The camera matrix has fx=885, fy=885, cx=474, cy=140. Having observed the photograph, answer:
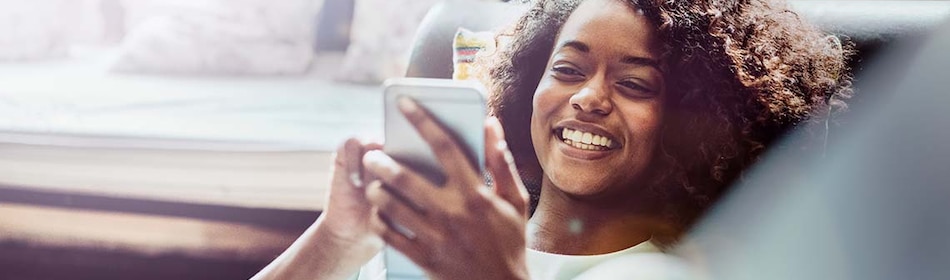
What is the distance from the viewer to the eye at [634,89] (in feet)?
2.77

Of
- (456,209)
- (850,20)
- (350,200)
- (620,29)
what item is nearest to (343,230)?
(350,200)

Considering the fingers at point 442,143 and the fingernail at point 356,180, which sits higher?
the fingers at point 442,143

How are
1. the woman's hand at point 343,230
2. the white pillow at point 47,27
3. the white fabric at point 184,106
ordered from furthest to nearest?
the white pillow at point 47,27, the white fabric at point 184,106, the woman's hand at point 343,230

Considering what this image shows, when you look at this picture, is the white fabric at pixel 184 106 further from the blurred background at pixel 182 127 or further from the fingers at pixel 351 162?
the fingers at pixel 351 162

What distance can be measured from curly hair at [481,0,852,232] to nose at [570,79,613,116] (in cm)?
6

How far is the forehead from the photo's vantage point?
33.2 inches

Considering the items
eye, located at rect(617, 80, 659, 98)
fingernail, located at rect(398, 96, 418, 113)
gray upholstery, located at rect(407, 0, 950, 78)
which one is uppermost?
gray upholstery, located at rect(407, 0, 950, 78)

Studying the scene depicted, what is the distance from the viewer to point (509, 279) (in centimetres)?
86

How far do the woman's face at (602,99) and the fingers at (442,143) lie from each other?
95 millimetres

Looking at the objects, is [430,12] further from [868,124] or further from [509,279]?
[868,124]

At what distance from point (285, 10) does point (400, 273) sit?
1.56 feet

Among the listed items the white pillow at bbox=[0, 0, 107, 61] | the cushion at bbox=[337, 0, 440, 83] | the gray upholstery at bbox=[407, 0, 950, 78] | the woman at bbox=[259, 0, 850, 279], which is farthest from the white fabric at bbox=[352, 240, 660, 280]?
the white pillow at bbox=[0, 0, 107, 61]

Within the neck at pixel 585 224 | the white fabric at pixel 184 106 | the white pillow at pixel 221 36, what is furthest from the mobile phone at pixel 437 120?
the white pillow at pixel 221 36

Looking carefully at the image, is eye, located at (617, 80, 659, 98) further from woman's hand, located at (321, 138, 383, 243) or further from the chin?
woman's hand, located at (321, 138, 383, 243)
